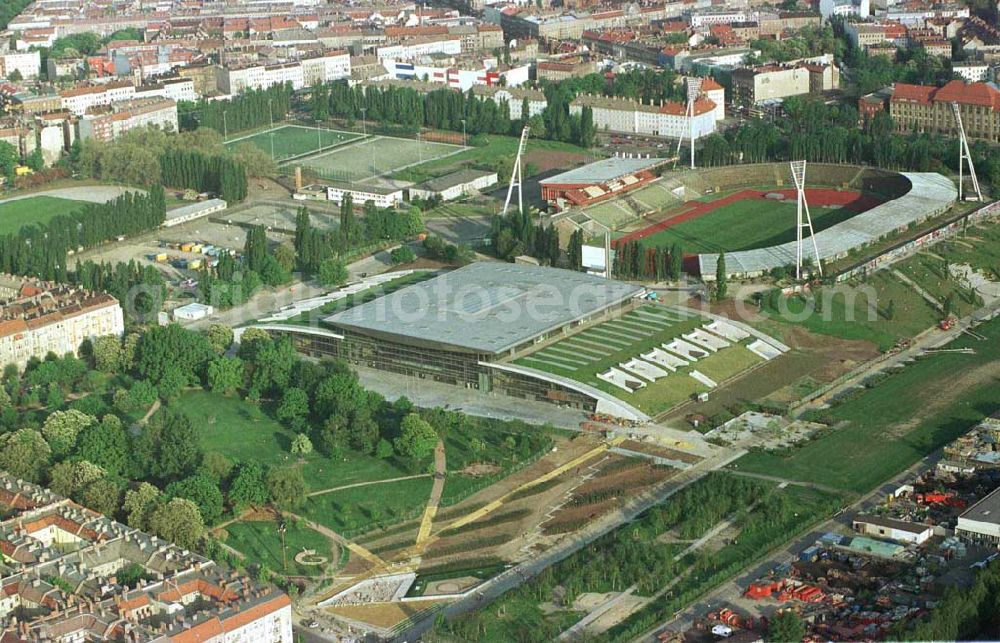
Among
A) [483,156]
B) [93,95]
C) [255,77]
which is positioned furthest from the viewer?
[255,77]

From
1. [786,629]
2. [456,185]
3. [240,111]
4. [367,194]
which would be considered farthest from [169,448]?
[240,111]

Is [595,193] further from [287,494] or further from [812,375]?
[287,494]

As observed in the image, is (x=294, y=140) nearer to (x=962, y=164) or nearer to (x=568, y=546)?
(x=962, y=164)

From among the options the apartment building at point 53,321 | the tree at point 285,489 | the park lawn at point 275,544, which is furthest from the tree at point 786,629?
the apartment building at point 53,321

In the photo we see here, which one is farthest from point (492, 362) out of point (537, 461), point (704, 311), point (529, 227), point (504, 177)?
point (504, 177)

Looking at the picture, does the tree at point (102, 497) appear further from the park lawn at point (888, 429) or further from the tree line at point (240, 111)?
the tree line at point (240, 111)
